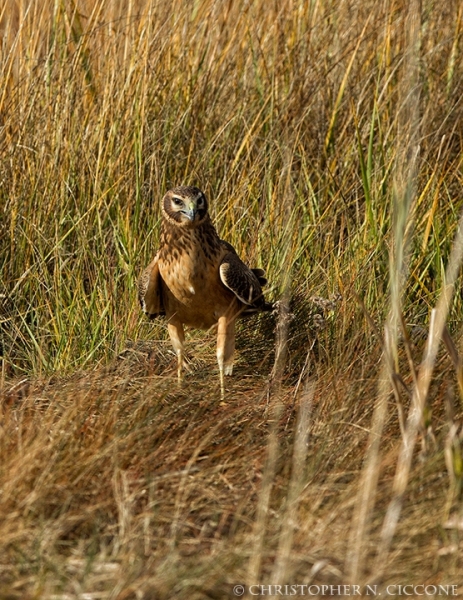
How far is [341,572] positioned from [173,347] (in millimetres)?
2238

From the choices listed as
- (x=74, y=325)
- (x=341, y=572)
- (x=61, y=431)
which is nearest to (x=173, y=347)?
(x=74, y=325)

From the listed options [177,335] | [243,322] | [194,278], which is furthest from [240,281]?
[243,322]

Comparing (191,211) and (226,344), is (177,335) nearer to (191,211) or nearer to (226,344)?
(226,344)

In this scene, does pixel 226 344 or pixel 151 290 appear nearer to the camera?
pixel 226 344

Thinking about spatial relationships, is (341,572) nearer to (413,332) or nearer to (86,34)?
(413,332)

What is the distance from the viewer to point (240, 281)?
194 inches

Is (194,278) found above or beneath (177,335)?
above

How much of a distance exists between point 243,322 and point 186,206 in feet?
2.72

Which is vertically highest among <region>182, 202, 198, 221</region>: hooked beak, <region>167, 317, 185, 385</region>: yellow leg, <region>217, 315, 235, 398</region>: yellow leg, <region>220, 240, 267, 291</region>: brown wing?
<region>182, 202, 198, 221</region>: hooked beak

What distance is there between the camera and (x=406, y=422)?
386 cm

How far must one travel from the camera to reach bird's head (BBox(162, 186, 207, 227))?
484 centimetres

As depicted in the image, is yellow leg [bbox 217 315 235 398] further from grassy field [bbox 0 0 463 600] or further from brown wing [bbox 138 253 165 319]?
brown wing [bbox 138 253 165 319]

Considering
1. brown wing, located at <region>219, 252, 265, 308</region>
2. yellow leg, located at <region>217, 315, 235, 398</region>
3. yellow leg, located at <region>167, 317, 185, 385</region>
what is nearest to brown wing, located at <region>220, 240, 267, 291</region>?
brown wing, located at <region>219, 252, 265, 308</region>

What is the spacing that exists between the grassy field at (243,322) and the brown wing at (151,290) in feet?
0.31
